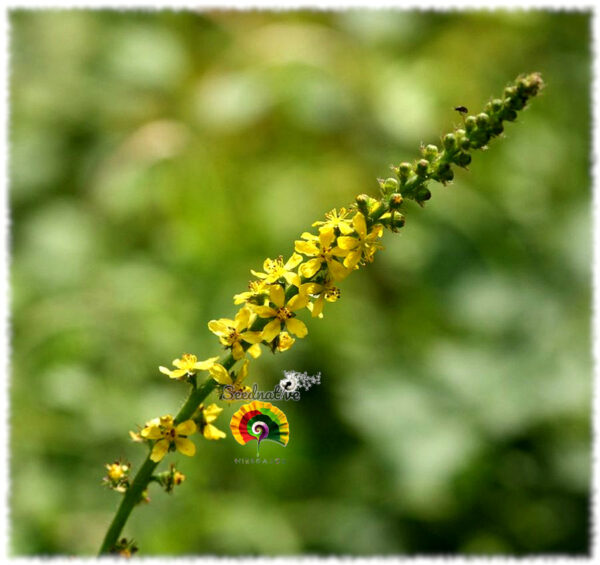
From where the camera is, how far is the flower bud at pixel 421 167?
1.47 m

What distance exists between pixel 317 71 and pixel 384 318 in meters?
1.75

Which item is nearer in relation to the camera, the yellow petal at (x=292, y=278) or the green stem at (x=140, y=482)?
the green stem at (x=140, y=482)

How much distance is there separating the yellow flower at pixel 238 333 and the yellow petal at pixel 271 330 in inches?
0.5

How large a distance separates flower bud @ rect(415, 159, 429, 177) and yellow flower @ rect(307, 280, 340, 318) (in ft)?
0.97

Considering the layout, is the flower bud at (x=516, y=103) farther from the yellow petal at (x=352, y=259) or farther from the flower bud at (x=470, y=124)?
the yellow petal at (x=352, y=259)

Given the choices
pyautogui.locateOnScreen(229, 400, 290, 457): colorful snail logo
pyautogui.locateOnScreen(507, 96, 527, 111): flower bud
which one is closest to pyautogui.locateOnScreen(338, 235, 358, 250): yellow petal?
pyautogui.locateOnScreen(507, 96, 527, 111): flower bud

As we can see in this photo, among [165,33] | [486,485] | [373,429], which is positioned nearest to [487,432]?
[486,485]

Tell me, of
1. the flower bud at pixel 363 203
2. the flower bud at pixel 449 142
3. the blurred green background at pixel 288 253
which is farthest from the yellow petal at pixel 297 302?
the blurred green background at pixel 288 253

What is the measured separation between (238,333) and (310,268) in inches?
7.5

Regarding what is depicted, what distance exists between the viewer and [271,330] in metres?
1.39

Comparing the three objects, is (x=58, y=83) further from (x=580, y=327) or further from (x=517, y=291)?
(x=580, y=327)

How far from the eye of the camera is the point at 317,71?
4934mm

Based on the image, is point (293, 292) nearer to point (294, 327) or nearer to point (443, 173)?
point (294, 327)

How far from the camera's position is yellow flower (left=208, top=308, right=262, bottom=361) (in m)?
1.38
